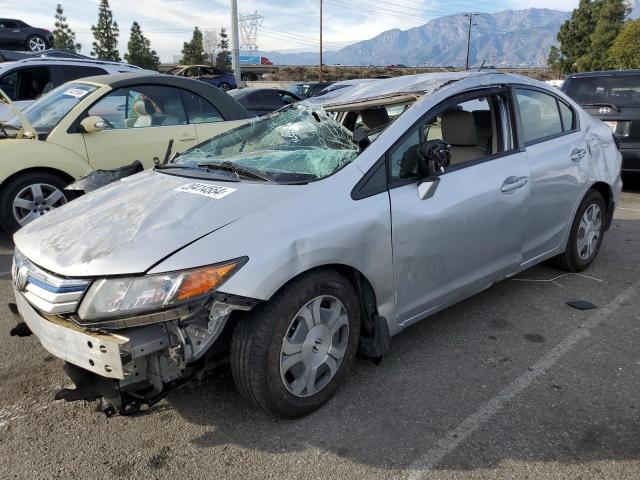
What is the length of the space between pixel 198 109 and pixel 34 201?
199 centimetres

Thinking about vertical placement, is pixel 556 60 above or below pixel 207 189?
above

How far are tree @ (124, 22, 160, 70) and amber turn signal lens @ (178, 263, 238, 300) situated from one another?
6775cm

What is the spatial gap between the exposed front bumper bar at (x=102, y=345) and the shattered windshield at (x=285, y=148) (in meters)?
1.04

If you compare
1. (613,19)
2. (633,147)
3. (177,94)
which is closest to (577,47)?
(613,19)

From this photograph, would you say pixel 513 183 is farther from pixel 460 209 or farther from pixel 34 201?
Answer: pixel 34 201

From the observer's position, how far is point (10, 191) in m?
5.22

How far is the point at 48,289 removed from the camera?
235 centimetres

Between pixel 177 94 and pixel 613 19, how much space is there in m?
40.3

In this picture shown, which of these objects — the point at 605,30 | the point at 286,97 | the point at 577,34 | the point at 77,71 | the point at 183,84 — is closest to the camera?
the point at 183,84

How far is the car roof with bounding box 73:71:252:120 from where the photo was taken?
18.9 ft

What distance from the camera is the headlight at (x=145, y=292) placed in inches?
86.3

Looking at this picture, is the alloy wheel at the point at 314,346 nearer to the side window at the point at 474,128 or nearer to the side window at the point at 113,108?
the side window at the point at 474,128

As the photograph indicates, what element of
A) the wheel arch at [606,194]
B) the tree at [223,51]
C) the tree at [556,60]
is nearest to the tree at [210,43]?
the tree at [223,51]

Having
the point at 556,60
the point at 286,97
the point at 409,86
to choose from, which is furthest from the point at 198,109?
the point at 556,60
